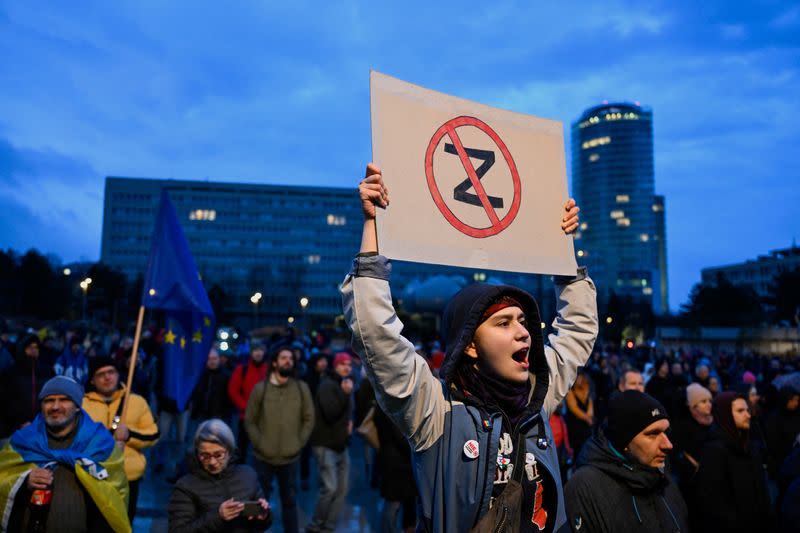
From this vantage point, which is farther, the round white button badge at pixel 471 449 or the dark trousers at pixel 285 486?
the dark trousers at pixel 285 486

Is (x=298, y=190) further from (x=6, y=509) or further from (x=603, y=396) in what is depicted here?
(x=6, y=509)

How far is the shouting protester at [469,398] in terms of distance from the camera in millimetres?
2123

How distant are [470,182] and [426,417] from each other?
3.32 feet

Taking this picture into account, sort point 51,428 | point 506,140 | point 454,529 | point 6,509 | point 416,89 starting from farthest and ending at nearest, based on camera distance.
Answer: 1. point 51,428
2. point 6,509
3. point 506,140
4. point 416,89
5. point 454,529

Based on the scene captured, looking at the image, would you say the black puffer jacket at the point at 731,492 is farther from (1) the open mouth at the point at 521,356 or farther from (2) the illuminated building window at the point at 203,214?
(2) the illuminated building window at the point at 203,214

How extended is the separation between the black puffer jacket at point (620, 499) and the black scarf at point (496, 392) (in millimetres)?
1265

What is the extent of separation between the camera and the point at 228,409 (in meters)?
10.4

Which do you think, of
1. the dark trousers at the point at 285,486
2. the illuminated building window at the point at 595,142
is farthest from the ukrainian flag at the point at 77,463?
the illuminated building window at the point at 595,142

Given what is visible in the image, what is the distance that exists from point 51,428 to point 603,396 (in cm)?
1035

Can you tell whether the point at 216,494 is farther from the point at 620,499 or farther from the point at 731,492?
the point at 731,492

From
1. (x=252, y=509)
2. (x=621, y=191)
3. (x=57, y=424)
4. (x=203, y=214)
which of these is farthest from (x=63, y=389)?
(x=621, y=191)

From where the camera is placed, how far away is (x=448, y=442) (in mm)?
2215

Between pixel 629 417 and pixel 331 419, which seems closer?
pixel 629 417

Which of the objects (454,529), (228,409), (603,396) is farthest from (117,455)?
(603,396)
